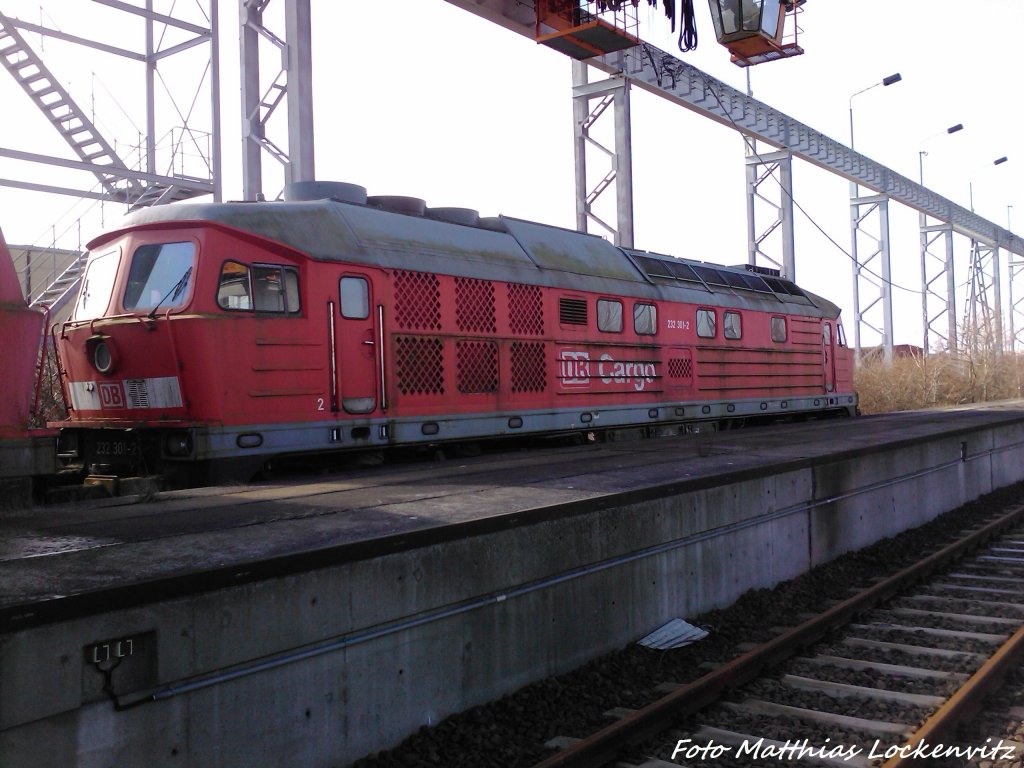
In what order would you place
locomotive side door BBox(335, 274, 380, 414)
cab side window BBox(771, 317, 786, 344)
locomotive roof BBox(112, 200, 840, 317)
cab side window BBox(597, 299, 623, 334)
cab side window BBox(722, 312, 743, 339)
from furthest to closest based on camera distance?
cab side window BBox(771, 317, 786, 344) → cab side window BBox(722, 312, 743, 339) → cab side window BBox(597, 299, 623, 334) → locomotive side door BBox(335, 274, 380, 414) → locomotive roof BBox(112, 200, 840, 317)

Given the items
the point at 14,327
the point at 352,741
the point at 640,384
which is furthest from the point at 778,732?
the point at 640,384

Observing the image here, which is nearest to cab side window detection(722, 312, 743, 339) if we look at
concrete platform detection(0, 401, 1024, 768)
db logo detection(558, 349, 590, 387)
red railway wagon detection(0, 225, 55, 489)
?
db logo detection(558, 349, 590, 387)

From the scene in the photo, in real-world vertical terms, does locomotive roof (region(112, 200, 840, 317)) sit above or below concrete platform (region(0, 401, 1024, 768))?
above

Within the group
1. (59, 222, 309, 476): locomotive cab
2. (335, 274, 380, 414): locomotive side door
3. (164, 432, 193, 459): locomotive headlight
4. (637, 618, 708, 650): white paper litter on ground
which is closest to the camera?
(637, 618, 708, 650): white paper litter on ground

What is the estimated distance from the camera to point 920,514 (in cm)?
1188

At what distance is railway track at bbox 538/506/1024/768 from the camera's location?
15.5ft

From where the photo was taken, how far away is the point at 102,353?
29.2ft

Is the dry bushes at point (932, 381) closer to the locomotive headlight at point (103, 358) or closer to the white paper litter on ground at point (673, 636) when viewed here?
the white paper litter on ground at point (673, 636)

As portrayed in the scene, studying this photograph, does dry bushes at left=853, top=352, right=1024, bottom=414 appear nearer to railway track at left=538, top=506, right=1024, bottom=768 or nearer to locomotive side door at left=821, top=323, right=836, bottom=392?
locomotive side door at left=821, top=323, right=836, bottom=392

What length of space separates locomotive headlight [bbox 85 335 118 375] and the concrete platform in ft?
6.70

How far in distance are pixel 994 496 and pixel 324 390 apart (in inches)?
453

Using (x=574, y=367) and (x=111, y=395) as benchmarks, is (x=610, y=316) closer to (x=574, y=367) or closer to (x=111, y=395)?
(x=574, y=367)

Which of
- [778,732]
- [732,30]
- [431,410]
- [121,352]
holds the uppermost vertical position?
[732,30]

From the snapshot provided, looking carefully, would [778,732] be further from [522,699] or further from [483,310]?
[483,310]
